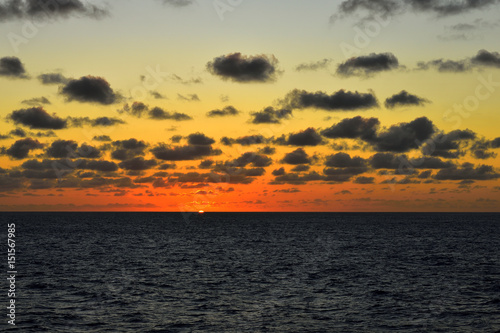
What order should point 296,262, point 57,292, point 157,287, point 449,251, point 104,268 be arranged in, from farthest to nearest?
point 449,251, point 296,262, point 104,268, point 157,287, point 57,292

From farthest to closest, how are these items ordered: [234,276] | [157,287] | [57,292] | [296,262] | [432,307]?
[296,262] → [234,276] → [157,287] → [57,292] → [432,307]

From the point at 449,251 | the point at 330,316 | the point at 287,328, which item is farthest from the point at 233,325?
the point at 449,251

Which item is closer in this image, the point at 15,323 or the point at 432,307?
the point at 15,323

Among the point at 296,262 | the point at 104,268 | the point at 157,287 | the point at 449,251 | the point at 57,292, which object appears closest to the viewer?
the point at 57,292

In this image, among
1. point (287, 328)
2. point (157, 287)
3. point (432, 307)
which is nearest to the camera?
point (287, 328)

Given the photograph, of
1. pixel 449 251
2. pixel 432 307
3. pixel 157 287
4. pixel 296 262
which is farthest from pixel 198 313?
pixel 449 251

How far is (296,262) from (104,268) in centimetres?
3120

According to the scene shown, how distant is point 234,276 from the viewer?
221 ft

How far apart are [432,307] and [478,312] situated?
13.3 feet

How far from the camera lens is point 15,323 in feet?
134

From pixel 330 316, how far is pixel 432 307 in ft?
36.6

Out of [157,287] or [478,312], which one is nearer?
[478,312]

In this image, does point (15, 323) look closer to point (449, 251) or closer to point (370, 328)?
point (370, 328)

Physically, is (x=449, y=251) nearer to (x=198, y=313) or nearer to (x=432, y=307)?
(x=432, y=307)
